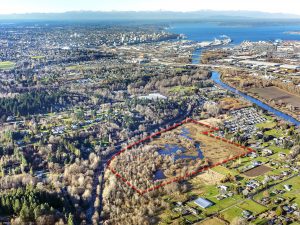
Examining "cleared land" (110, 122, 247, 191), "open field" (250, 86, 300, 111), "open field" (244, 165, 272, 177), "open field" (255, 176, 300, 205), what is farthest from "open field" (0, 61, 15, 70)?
"open field" (255, 176, 300, 205)

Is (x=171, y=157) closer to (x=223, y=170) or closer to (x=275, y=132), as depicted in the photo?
(x=223, y=170)

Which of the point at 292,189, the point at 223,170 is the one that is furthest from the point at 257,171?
the point at 292,189

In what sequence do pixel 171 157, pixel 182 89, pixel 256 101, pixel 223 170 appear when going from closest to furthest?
pixel 223 170 < pixel 171 157 < pixel 256 101 < pixel 182 89

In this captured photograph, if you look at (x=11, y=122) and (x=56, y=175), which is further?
(x=11, y=122)

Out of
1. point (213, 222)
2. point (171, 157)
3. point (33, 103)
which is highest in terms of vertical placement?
point (33, 103)

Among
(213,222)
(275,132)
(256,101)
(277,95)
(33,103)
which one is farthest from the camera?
(277,95)

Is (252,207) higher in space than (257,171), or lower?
lower

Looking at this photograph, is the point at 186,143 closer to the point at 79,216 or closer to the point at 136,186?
the point at 136,186

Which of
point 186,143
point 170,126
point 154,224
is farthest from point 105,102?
point 154,224

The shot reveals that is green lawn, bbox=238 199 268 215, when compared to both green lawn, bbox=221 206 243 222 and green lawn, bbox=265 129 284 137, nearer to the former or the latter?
green lawn, bbox=221 206 243 222
